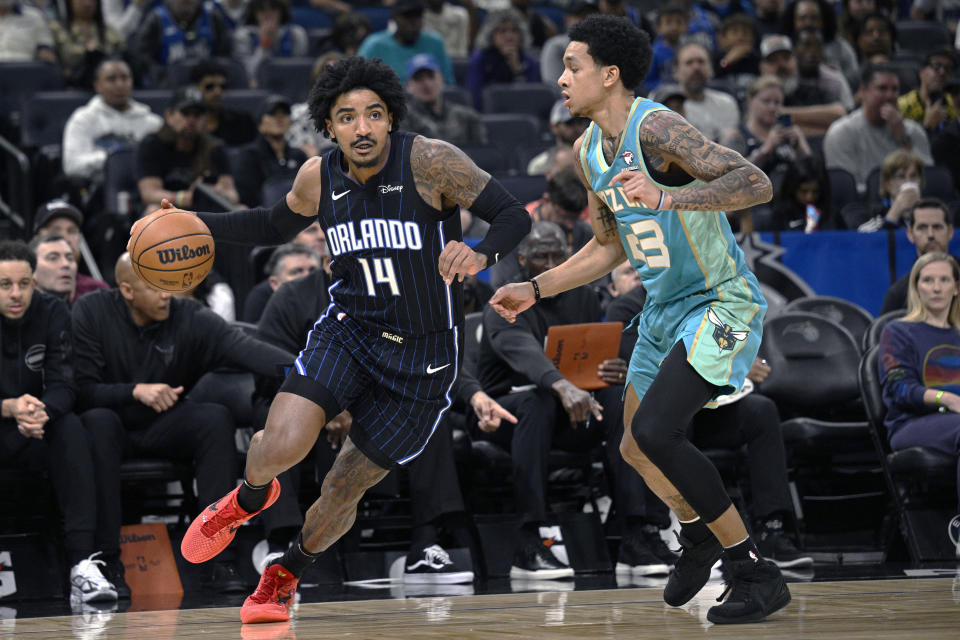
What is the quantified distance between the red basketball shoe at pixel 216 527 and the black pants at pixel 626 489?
2300mm

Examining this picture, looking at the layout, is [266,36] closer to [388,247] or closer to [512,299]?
[388,247]

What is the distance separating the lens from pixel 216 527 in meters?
4.72

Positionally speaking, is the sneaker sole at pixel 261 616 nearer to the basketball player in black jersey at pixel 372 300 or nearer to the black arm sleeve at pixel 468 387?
the basketball player in black jersey at pixel 372 300

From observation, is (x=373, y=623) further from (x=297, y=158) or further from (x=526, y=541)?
(x=297, y=158)

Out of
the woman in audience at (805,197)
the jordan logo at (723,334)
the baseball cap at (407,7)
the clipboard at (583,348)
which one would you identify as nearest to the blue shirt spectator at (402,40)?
the baseball cap at (407,7)

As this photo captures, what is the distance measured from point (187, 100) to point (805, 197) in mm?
4507

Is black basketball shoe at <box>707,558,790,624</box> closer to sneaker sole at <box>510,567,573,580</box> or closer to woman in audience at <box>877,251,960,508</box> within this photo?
sneaker sole at <box>510,567,573,580</box>

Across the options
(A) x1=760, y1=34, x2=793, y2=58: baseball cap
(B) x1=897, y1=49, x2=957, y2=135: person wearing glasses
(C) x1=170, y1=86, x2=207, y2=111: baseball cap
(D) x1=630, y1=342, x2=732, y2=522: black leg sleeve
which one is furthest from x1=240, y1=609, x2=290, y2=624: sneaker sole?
(A) x1=760, y1=34, x2=793, y2=58: baseball cap

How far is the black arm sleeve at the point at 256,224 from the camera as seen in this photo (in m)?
4.86

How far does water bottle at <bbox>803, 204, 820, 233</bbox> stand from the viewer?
9.09 m

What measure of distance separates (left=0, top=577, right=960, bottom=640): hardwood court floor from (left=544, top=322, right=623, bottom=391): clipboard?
59.6 inches

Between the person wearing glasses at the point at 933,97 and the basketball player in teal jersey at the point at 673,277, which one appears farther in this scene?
the person wearing glasses at the point at 933,97

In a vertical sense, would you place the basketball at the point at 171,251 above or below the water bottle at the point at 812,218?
above

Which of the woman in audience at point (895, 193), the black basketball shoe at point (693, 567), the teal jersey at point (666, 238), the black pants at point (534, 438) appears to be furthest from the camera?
the woman in audience at point (895, 193)
